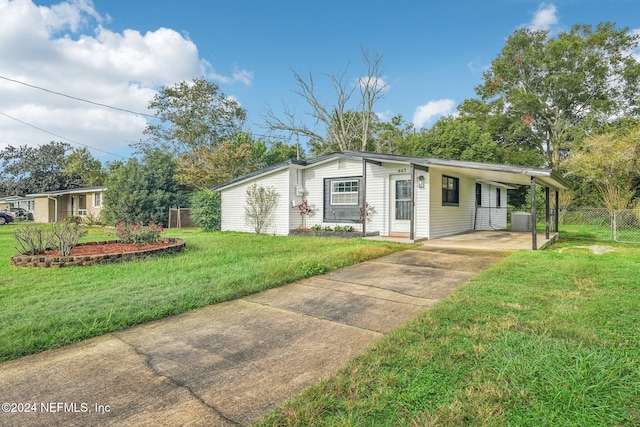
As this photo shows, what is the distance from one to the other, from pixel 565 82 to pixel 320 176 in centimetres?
2124

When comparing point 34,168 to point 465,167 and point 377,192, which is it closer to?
point 377,192

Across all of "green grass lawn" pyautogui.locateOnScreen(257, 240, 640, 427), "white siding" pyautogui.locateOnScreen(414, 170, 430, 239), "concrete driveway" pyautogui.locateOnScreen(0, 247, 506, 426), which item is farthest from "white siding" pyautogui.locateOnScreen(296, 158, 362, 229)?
"green grass lawn" pyautogui.locateOnScreen(257, 240, 640, 427)

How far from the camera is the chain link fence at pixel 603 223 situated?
11648 mm

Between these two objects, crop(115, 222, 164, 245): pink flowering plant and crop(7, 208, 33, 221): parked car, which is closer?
crop(115, 222, 164, 245): pink flowering plant

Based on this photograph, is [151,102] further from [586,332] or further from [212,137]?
[586,332]

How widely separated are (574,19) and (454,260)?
27328 mm

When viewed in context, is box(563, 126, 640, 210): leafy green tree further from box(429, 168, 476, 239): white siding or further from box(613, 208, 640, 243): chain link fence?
box(429, 168, 476, 239): white siding

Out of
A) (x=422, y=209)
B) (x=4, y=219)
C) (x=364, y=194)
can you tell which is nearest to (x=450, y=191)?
(x=422, y=209)

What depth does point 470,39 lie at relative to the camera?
16.2 m

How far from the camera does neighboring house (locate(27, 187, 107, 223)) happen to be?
23225mm

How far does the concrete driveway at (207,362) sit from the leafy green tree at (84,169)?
36.1 meters

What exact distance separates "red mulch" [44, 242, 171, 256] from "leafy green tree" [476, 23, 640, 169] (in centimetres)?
2471

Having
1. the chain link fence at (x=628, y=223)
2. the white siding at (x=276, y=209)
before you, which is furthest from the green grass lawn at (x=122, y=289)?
the chain link fence at (x=628, y=223)

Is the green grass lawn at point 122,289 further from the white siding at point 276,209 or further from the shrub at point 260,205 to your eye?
the shrub at point 260,205
